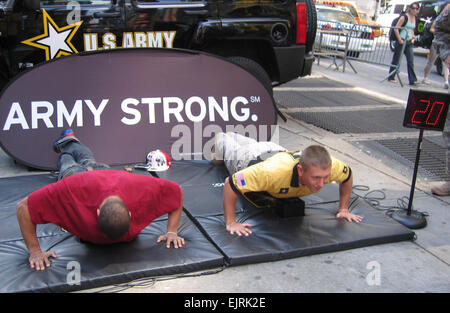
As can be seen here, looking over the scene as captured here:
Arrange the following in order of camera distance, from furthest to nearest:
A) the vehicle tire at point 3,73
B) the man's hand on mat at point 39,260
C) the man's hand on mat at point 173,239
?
1. the vehicle tire at point 3,73
2. the man's hand on mat at point 173,239
3. the man's hand on mat at point 39,260

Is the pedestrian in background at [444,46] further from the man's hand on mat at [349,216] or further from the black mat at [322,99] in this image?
the black mat at [322,99]

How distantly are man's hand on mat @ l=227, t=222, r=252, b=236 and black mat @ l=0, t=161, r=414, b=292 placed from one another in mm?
48

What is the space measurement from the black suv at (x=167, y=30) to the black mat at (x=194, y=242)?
87.5 inches

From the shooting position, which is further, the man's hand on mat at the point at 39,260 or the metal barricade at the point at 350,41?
the metal barricade at the point at 350,41

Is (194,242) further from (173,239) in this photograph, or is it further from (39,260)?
(39,260)

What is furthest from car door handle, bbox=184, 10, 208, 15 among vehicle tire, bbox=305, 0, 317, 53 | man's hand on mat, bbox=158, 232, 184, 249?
man's hand on mat, bbox=158, 232, 184, 249

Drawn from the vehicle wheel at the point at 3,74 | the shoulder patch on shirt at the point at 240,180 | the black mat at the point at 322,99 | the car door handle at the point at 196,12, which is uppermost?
the car door handle at the point at 196,12

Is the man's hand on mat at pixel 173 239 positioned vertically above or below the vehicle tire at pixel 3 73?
below

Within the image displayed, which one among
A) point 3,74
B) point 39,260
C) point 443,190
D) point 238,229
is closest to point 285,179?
point 238,229

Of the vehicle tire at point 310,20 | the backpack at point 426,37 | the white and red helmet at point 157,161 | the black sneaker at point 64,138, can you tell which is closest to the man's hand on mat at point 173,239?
the white and red helmet at point 157,161

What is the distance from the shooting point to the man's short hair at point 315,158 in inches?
132

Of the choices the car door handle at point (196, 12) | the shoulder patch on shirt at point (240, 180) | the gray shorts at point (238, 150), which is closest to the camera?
the shoulder patch on shirt at point (240, 180)

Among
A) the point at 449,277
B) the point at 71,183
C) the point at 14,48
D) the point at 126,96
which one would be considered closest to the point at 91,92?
the point at 126,96

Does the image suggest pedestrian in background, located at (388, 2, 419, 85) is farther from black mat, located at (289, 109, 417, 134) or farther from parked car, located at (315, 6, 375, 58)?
black mat, located at (289, 109, 417, 134)
